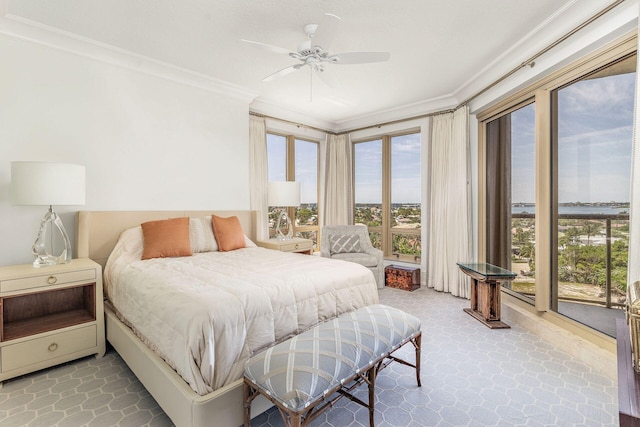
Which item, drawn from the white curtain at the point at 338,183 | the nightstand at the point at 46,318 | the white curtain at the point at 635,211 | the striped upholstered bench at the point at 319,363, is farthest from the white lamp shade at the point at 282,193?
the white curtain at the point at 635,211

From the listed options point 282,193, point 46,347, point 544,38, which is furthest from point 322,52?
point 46,347

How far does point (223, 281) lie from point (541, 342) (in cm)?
278

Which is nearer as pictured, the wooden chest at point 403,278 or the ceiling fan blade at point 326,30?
the ceiling fan blade at point 326,30

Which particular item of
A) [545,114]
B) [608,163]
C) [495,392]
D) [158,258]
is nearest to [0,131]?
[158,258]

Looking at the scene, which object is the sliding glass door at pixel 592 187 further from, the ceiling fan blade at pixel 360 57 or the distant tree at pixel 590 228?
the ceiling fan blade at pixel 360 57

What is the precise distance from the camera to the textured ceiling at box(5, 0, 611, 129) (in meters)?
2.35

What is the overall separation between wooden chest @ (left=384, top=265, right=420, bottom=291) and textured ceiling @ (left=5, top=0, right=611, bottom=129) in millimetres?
2529

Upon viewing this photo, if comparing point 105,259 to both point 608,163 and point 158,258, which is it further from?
point 608,163

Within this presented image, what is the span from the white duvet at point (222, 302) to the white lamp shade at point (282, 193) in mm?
1525

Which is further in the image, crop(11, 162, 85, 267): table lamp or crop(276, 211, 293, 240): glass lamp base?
crop(276, 211, 293, 240): glass lamp base

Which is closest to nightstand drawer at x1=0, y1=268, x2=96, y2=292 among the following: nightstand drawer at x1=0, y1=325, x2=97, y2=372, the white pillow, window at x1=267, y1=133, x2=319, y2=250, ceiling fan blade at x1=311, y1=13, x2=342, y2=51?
nightstand drawer at x1=0, y1=325, x2=97, y2=372

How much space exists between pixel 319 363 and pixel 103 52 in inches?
136

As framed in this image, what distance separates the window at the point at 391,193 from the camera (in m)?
4.97

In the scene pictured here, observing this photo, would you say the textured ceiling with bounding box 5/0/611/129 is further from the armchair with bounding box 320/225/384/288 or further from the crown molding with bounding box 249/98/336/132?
the armchair with bounding box 320/225/384/288
